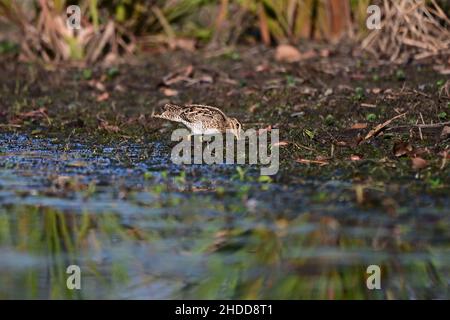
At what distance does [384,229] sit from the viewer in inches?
258

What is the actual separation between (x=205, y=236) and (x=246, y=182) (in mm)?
1431

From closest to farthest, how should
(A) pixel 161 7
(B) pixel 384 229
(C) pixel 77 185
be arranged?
(B) pixel 384 229
(C) pixel 77 185
(A) pixel 161 7

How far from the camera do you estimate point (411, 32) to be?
490 inches

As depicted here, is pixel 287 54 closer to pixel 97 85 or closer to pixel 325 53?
pixel 325 53

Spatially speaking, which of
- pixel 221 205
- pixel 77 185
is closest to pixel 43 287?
→ pixel 221 205

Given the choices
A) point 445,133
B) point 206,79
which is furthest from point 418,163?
point 206,79

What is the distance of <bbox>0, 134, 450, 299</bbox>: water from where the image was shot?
220 inches

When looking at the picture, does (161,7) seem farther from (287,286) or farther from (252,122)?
(287,286)

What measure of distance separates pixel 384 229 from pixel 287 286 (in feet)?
3.96

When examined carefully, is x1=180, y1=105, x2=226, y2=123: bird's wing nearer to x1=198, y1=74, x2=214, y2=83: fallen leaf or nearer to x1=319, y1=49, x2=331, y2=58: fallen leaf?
x1=198, y1=74, x2=214, y2=83: fallen leaf

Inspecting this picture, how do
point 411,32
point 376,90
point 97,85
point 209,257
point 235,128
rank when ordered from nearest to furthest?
point 209,257
point 235,128
point 376,90
point 411,32
point 97,85

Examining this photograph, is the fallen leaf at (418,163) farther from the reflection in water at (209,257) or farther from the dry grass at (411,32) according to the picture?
the dry grass at (411,32)

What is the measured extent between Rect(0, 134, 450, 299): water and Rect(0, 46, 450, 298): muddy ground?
16 mm
